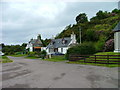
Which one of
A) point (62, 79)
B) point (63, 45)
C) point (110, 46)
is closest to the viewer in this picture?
point (62, 79)

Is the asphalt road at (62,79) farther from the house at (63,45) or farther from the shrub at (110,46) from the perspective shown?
the house at (63,45)

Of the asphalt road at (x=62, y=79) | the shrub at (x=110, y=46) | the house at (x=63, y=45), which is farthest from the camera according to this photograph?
the house at (x=63, y=45)

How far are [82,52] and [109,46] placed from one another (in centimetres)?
671

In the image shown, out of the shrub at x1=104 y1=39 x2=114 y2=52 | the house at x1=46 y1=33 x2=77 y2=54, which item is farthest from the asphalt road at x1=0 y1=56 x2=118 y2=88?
the house at x1=46 y1=33 x2=77 y2=54

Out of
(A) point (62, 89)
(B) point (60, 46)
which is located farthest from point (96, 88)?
(B) point (60, 46)

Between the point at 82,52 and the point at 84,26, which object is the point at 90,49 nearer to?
the point at 82,52

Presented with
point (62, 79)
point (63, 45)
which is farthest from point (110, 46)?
point (62, 79)

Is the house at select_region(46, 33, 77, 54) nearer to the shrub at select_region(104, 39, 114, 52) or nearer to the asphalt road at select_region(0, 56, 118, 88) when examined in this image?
the shrub at select_region(104, 39, 114, 52)

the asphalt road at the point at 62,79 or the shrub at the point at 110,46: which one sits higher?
the shrub at the point at 110,46

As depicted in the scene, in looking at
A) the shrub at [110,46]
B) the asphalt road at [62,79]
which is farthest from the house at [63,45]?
the asphalt road at [62,79]

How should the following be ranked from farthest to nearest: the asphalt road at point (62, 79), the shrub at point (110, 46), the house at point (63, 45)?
1. the house at point (63, 45)
2. the shrub at point (110, 46)
3. the asphalt road at point (62, 79)

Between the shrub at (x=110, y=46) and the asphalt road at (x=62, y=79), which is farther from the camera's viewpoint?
the shrub at (x=110, y=46)

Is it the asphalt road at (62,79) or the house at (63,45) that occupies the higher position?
the house at (63,45)

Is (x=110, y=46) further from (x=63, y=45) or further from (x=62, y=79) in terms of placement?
(x=62, y=79)
